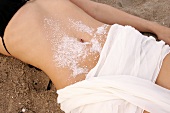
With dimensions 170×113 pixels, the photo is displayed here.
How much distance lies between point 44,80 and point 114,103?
582 mm

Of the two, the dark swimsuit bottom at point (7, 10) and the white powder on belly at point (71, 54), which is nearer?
the white powder on belly at point (71, 54)

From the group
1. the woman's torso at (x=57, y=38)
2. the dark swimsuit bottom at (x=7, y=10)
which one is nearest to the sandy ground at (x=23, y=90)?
the woman's torso at (x=57, y=38)

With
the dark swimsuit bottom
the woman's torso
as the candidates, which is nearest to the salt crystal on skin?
the woman's torso

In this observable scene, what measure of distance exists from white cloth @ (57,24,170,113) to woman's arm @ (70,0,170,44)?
270mm

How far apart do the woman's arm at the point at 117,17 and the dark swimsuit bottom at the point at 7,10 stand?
0.33 meters

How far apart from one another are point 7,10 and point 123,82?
684 millimetres

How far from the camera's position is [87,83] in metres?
1.48

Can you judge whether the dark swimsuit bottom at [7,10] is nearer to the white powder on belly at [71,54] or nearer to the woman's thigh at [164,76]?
the white powder on belly at [71,54]

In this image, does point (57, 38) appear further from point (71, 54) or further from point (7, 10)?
point (7, 10)

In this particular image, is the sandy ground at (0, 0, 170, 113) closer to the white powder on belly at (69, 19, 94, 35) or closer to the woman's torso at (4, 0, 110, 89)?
the woman's torso at (4, 0, 110, 89)

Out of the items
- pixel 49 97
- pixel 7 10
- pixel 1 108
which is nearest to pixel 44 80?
pixel 49 97

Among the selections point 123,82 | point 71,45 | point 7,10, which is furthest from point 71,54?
point 7,10

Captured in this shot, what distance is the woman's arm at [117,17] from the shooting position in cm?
188

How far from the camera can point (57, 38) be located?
1.64 m
